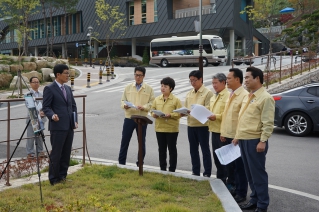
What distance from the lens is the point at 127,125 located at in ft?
24.5

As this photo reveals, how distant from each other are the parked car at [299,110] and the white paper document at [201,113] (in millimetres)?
6031

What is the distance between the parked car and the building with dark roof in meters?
33.6

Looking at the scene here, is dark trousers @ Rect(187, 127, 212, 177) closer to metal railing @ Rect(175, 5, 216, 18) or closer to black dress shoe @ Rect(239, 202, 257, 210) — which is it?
black dress shoe @ Rect(239, 202, 257, 210)

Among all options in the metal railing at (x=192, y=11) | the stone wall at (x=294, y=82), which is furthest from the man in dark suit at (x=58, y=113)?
the metal railing at (x=192, y=11)

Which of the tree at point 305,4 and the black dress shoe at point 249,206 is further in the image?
the tree at point 305,4

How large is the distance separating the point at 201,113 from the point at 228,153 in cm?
82

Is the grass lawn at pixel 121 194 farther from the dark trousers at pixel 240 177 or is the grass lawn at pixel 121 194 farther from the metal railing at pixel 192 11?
the metal railing at pixel 192 11

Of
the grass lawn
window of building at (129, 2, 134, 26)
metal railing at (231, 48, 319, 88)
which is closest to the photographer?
the grass lawn

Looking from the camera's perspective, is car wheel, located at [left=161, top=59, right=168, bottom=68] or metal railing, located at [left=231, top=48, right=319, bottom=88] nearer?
metal railing, located at [left=231, top=48, right=319, bottom=88]

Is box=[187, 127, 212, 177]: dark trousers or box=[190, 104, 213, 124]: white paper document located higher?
box=[190, 104, 213, 124]: white paper document

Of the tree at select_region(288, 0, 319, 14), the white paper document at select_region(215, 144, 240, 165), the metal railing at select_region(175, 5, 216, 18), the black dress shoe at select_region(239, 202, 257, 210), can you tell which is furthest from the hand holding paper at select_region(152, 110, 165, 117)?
the tree at select_region(288, 0, 319, 14)

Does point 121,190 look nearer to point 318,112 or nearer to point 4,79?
point 318,112

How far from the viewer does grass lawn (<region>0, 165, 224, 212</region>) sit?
191 inches

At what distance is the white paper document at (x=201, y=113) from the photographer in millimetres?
5980
